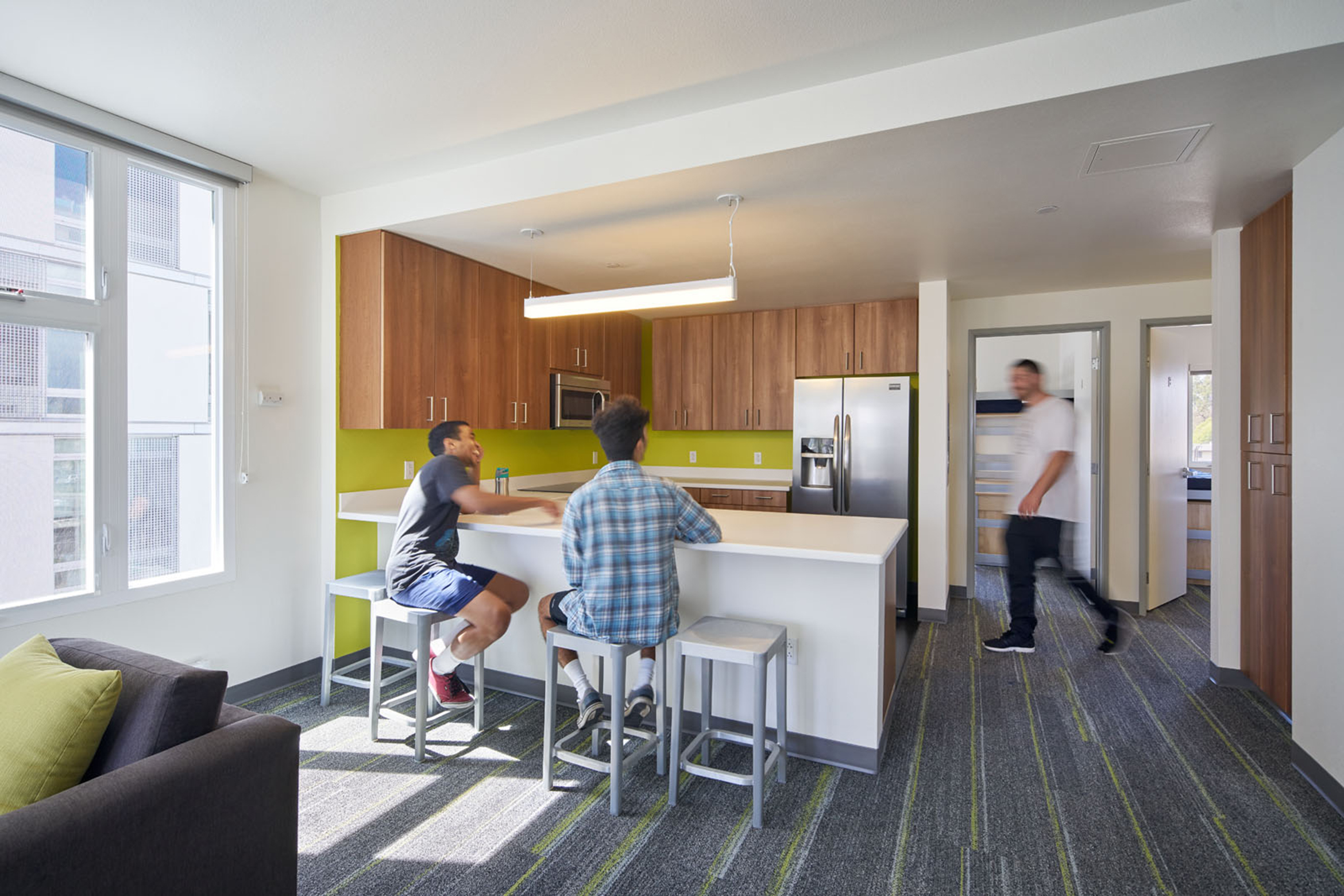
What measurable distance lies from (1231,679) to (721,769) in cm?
270

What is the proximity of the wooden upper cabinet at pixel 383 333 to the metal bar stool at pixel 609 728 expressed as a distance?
169 cm

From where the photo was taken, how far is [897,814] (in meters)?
2.29

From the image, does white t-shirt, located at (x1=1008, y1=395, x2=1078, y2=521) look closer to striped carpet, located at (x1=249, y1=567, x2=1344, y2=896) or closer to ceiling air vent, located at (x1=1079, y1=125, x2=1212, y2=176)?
striped carpet, located at (x1=249, y1=567, x2=1344, y2=896)

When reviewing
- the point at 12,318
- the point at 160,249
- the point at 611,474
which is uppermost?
the point at 160,249

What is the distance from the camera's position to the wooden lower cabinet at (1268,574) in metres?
2.83

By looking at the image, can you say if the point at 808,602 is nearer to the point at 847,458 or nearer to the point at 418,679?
the point at 418,679

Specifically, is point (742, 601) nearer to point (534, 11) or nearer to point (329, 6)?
point (534, 11)

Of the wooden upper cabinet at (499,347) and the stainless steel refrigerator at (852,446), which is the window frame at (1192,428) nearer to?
the stainless steel refrigerator at (852,446)

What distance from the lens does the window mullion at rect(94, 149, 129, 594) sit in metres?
2.76

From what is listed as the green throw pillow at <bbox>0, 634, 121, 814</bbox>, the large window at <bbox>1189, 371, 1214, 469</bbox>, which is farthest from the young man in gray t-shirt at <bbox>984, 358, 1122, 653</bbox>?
the green throw pillow at <bbox>0, 634, 121, 814</bbox>

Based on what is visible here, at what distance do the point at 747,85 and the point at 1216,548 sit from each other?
3216 millimetres

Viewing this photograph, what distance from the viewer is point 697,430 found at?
6.00 m

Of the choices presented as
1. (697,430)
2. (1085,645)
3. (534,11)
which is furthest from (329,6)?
(1085,645)

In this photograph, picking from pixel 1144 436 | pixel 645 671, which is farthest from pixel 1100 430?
pixel 645 671
